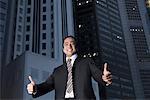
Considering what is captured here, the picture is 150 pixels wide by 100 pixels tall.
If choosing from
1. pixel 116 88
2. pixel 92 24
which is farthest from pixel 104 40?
pixel 116 88

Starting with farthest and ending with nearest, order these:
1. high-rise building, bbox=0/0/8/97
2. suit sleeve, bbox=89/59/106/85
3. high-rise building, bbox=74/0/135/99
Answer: high-rise building, bbox=74/0/135/99 → high-rise building, bbox=0/0/8/97 → suit sleeve, bbox=89/59/106/85

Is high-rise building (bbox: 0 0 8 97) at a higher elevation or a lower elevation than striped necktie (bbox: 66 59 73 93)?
higher

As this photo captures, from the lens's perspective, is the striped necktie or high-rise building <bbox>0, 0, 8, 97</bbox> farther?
high-rise building <bbox>0, 0, 8, 97</bbox>

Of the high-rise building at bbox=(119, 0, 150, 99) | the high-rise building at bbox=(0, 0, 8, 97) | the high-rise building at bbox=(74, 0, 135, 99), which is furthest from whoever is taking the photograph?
the high-rise building at bbox=(119, 0, 150, 99)

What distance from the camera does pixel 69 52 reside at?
345 cm

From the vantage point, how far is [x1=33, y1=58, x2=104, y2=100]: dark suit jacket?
10.6 ft

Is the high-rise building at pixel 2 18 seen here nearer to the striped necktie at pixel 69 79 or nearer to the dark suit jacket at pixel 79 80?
the dark suit jacket at pixel 79 80

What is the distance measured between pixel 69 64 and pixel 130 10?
187015mm

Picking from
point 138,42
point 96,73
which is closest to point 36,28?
point 96,73

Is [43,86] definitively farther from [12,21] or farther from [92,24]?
[92,24]

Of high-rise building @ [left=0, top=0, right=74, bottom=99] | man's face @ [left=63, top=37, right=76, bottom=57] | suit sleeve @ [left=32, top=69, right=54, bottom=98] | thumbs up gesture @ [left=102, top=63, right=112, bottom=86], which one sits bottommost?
suit sleeve @ [left=32, top=69, right=54, bottom=98]

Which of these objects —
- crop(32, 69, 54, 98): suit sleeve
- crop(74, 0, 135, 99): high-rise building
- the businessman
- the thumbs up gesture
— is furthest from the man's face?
crop(74, 0, 135, 99): high-rise building

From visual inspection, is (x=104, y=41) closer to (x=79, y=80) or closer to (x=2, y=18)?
(x=2, y=18)

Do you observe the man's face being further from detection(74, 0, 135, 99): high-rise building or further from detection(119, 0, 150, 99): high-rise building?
detection(119, 0, 150, 99): high-rise building
